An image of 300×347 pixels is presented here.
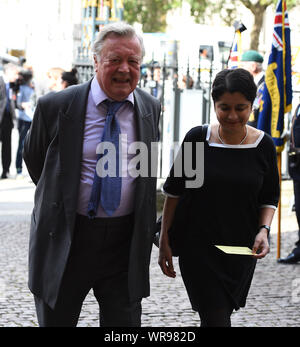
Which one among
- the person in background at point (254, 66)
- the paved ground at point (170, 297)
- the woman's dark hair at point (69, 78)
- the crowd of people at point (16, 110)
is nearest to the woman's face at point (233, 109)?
the paved ground at point (170, 297)

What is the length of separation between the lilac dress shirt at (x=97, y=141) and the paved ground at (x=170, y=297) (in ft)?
6.98

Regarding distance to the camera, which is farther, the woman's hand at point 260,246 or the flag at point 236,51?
the flag at point 236,51

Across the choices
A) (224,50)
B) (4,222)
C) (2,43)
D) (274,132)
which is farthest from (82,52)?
(2,43)

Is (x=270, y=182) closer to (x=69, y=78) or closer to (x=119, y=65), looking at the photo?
(x=119, y=65)

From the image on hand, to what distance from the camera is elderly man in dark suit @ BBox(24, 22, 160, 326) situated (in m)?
3.78

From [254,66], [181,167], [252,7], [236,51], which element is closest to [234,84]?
[181,167]

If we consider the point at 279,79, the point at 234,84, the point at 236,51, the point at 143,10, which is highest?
the point at 143,10

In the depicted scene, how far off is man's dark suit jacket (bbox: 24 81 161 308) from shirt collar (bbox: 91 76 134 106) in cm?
3

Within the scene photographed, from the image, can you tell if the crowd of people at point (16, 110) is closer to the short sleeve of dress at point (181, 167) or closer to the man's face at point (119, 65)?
the short sleeve of dress at point (181, 167)

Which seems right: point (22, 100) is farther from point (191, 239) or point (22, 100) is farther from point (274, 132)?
point (191, 239)

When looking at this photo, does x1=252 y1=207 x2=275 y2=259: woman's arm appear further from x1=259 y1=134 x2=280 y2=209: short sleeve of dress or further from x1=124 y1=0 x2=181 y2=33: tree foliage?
x1=124 y1=0 x2=181 y2=33: tree foliage

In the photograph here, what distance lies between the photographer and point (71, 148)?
3785 millimetres

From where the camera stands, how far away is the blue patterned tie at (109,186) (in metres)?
3.76

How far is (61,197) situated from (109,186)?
22cm
